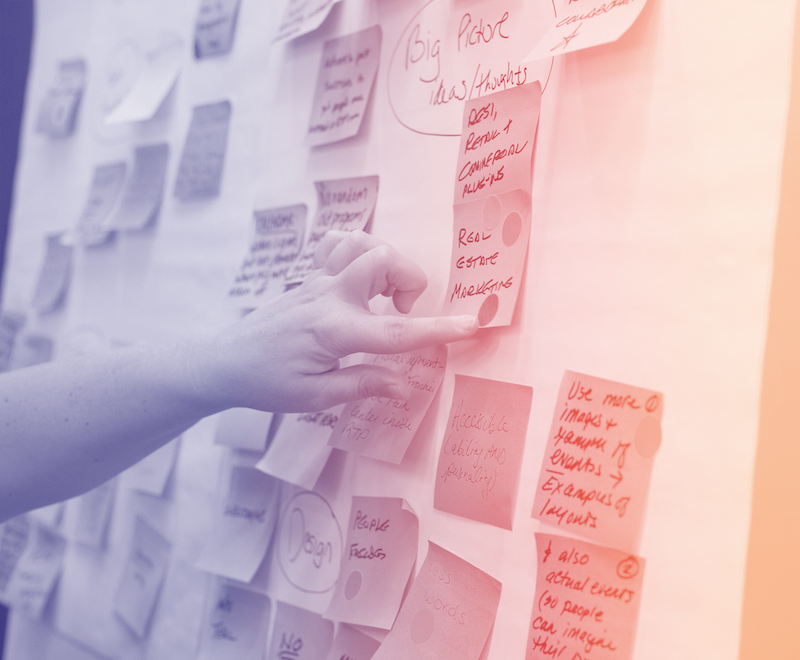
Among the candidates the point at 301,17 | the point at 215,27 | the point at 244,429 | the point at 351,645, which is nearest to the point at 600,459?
the point at 351,645

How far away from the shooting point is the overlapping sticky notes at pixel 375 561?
56 cm

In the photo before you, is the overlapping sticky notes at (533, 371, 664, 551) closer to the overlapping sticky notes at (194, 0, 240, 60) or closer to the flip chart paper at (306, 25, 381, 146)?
the flip chart paper at (306, 25, 381, 146)

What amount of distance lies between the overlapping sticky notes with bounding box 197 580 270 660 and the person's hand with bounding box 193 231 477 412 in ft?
0.85

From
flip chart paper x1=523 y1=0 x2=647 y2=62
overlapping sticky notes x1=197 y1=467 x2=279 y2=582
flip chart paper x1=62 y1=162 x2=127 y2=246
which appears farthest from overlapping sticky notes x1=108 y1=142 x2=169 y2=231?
flip chart paper x1=523 y1=0 x2=647 y2=62

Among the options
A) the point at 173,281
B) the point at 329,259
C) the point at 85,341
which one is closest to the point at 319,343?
the point at 329,259

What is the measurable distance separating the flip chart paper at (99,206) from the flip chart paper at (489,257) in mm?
669

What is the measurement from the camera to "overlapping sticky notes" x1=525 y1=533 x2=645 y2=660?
0.43 m

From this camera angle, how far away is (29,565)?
1.00m

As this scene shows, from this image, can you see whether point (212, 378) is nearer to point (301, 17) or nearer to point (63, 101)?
point (301, 17)

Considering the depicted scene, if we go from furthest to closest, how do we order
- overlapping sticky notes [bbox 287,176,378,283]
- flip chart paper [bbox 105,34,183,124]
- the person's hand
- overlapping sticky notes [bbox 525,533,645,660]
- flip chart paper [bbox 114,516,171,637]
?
flip chart paper [bbox 105,34,183,124] → flip chart paper [bbox 114,516,171,637] → overlapping sticky notes [bbox 287,176,378,283] → the person's hand → overlapping sticky notes [bbox 525,533,645,660]

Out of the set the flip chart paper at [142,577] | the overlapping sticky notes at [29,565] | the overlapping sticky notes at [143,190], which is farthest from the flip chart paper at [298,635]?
the overlapping sticky notes at [143,190]

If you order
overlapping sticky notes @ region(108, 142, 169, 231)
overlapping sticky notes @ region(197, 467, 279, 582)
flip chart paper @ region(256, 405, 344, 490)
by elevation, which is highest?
overlapping sticky notes @ region(108, 142, 169, 231)

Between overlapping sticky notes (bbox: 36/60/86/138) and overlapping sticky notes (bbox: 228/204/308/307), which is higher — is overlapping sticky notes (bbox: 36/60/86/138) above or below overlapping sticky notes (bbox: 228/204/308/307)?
above

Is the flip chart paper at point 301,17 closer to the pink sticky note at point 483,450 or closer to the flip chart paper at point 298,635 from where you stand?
the pink sticky note at point 483,450
